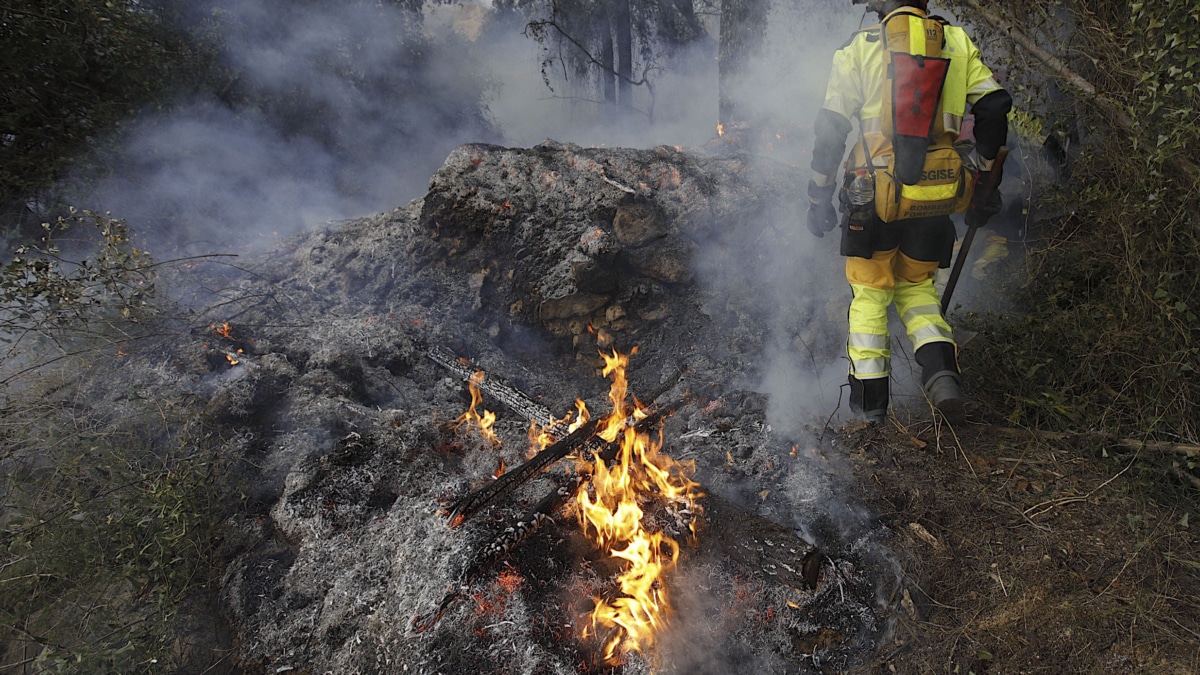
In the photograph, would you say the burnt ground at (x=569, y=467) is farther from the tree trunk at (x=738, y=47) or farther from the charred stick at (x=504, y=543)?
the tree trunk at (x=738, y=47)

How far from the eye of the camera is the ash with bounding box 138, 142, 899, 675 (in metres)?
2.48

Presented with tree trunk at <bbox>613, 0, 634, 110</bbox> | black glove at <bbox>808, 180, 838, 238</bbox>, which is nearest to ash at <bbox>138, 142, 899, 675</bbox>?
black glove at <bbox>808, 180, 838, 238</bbox>

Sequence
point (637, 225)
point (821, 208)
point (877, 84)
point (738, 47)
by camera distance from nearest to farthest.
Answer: point (877, 84) < point (821, 208) < point (637, 225) < point (738, 47)

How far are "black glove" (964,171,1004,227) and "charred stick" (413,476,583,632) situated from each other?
2810 mm

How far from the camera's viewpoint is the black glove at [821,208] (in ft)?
11.4

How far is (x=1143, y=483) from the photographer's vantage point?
8.30 ft

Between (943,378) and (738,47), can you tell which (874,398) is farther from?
(738,47)

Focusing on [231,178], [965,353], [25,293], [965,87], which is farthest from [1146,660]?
[231,178]

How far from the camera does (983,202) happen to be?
325cm

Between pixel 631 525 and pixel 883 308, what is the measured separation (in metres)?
1.93

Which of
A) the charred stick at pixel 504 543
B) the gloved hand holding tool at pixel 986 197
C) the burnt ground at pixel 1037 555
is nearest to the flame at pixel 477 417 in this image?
the charred stick at pixel 504 543

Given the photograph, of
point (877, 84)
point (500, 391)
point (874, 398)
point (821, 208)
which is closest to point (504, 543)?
point (500, 391)

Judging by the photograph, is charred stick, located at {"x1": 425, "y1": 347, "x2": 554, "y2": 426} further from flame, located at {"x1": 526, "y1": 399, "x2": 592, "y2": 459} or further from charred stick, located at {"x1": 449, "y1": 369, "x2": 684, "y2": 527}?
charred stick, located at {"x1": 449, "y1": 369, "x2": 684, "y2": 527}

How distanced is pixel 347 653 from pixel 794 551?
6.90 feet
